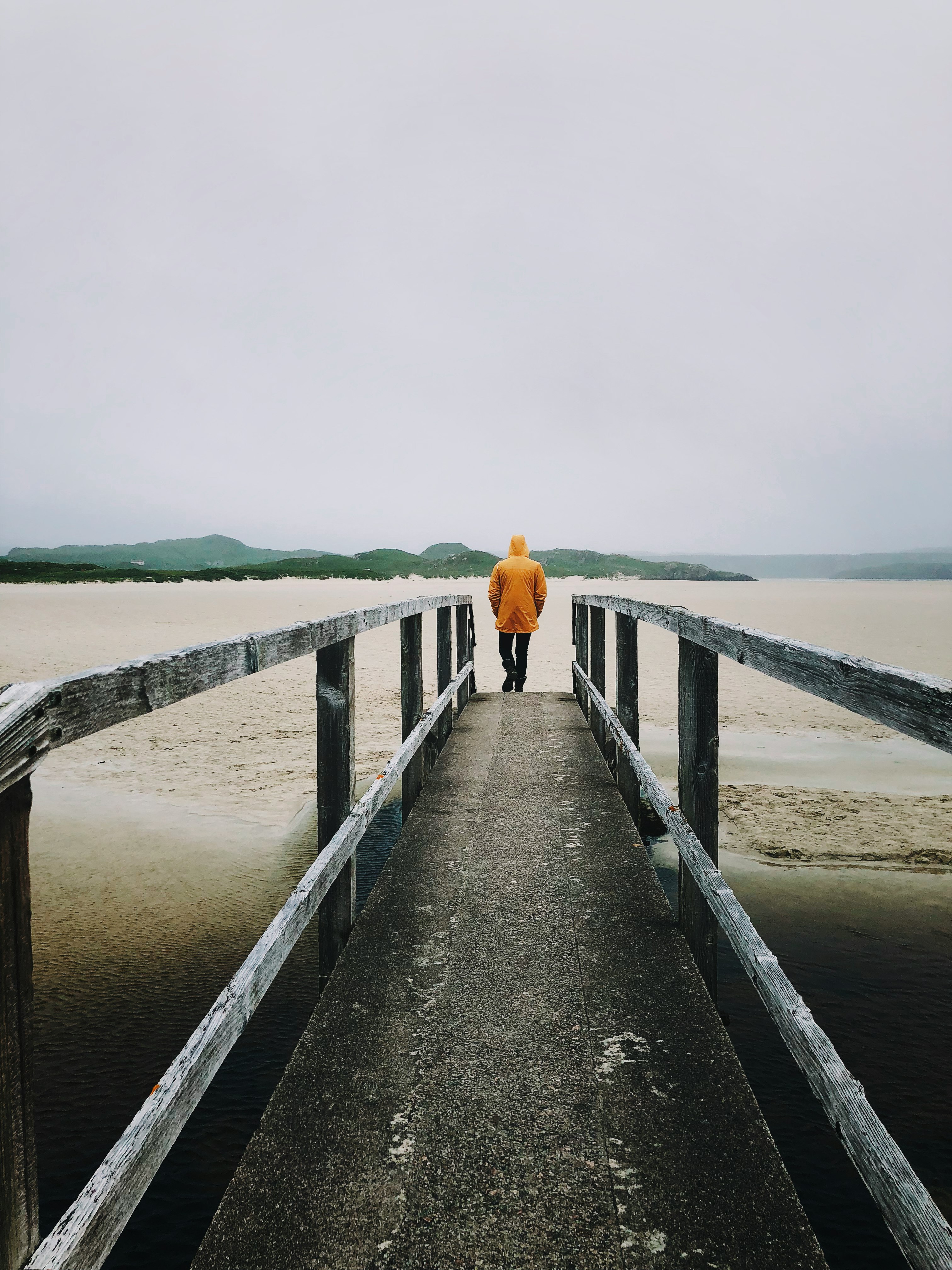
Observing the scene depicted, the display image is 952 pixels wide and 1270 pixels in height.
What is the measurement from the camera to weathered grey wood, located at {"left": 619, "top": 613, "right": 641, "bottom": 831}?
15.3 ft

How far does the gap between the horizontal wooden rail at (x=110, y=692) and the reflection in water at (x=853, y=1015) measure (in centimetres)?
244

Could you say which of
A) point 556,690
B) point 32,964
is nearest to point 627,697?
point 32,964

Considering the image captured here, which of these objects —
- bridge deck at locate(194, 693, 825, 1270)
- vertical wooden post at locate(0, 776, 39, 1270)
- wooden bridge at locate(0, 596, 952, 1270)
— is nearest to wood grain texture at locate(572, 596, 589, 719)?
Answer: wooden bridge at locate(0, 596, 952, 1270)

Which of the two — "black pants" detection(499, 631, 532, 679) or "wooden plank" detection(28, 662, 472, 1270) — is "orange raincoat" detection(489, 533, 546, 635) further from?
"wooden plank" detection(28, 662, 472, 1270)

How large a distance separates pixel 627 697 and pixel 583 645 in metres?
3.58

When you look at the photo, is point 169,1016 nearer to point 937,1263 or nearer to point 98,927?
point 98,927

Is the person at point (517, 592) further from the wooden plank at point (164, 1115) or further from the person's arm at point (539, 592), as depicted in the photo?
the wooden plank at point (164, 1115)

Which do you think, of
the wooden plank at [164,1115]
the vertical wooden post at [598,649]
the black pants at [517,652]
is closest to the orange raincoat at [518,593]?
the black pants at [517,652]

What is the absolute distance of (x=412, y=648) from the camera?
15.7 ft

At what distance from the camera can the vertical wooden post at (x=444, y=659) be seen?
20.7 ft

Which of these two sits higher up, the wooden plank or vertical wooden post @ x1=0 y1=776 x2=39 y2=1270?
vertical wooden post @ x1=0 y1=776 x2=39 y2=1270

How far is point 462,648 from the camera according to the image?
880 centimetres

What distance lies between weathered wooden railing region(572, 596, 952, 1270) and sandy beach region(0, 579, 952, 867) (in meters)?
2.60

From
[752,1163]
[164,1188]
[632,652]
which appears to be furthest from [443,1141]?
[632,652]
